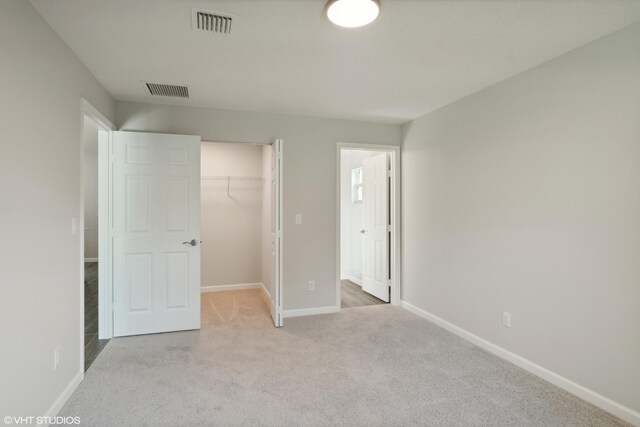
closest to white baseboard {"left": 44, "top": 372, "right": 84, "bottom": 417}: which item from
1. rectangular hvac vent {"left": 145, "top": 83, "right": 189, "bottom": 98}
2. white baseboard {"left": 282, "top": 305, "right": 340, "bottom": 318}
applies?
white baseboard {"left": 282, "top": 305, "right": 340, "bottom": 318}

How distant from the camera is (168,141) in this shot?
346 centimetres

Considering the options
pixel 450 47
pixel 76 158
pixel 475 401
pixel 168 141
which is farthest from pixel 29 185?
pixel 475 401

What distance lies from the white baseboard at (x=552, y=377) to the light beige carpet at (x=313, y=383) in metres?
0.07

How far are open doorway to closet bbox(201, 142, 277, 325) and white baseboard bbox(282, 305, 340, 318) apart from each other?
1.06 metres

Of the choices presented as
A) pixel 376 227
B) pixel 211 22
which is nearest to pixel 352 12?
pixel 211 22

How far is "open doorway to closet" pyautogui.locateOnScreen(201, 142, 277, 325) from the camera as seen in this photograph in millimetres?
5148

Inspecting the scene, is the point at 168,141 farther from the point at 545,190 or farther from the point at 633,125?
the point at 633,125

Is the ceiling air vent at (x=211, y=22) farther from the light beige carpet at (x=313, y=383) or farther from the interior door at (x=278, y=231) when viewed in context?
the light beige carpet at (x=313, y=383)

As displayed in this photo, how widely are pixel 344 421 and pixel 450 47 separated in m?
2.56

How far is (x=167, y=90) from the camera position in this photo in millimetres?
3164

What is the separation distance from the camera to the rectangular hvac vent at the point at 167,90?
10.1 feet

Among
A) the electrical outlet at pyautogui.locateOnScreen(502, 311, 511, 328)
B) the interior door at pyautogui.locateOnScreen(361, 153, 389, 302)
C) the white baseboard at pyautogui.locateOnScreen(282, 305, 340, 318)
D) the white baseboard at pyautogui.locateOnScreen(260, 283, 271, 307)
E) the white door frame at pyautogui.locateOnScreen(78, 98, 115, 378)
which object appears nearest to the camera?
the electrical outlet at pyautogui.locateOnScreen(502, 311, 511, 328)

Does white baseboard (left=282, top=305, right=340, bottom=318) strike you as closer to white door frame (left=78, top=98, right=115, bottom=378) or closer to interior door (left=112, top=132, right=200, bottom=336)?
interior door (left=112, top=132, right=200, bottom=336)

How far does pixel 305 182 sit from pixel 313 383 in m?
2.30
